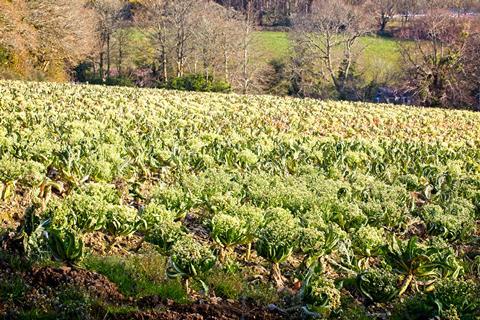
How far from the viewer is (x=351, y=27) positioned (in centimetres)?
6294

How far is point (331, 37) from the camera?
6156 cm

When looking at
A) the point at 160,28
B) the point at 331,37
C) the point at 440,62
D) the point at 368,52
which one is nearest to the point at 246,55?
the point at 160,28

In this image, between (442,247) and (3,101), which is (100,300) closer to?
(442,247)

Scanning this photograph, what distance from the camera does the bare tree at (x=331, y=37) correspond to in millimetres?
61219

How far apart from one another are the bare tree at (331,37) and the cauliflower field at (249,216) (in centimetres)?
4714

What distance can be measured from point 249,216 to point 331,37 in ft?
189

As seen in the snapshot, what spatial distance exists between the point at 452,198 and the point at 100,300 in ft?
23.8

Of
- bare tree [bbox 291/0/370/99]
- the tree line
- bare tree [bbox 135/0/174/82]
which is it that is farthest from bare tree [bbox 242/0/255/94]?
bare tree [bbox 135/0/174/82]

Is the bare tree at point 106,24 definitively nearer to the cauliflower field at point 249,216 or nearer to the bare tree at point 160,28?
the bare tree at point 160,28

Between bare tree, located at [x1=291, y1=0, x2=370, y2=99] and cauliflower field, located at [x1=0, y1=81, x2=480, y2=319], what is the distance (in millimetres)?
47137

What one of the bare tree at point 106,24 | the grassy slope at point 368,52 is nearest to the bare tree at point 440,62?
the grassy slope at point 368,52

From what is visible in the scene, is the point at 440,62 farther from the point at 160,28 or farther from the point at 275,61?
the point at 160,28

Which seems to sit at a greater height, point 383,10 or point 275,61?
point 383,10

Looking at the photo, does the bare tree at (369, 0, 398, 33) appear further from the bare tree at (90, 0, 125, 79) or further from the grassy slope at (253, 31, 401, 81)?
the bare tree at (90, 0, 125, 79)
